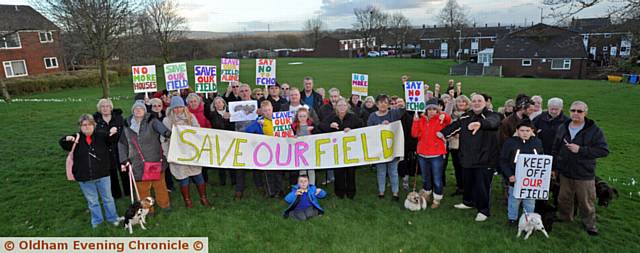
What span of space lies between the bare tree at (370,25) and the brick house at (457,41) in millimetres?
12414

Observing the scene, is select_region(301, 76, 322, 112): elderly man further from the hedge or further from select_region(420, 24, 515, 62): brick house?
select_region(420, 24, 515, 62): brick house

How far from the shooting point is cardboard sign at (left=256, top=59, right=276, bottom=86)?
9.82m

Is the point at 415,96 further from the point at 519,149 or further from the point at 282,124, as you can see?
the point at 282,124

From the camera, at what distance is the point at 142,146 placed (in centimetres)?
652

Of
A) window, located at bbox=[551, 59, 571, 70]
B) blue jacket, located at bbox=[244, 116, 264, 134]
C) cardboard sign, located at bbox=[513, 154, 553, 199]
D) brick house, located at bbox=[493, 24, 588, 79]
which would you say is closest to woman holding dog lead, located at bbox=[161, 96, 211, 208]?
blue jacket, located at bbox=[244, 116, 264, 134]

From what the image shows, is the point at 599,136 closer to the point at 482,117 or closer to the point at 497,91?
the point at 482,117

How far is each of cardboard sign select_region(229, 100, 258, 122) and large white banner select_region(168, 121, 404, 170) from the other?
3.26 feet

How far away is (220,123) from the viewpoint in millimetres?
7785

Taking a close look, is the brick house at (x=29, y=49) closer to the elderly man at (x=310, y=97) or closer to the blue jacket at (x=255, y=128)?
the elderly man at (x=310, y=97)

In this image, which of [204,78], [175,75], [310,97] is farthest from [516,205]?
[175,75]

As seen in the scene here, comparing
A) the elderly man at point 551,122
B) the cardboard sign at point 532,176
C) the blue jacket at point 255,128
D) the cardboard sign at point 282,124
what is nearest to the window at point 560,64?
the elderly man at point 551,122

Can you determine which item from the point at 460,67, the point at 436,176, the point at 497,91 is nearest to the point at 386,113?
the point at 436,176

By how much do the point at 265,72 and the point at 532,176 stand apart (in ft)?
21.8

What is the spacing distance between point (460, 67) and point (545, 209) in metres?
45.5
